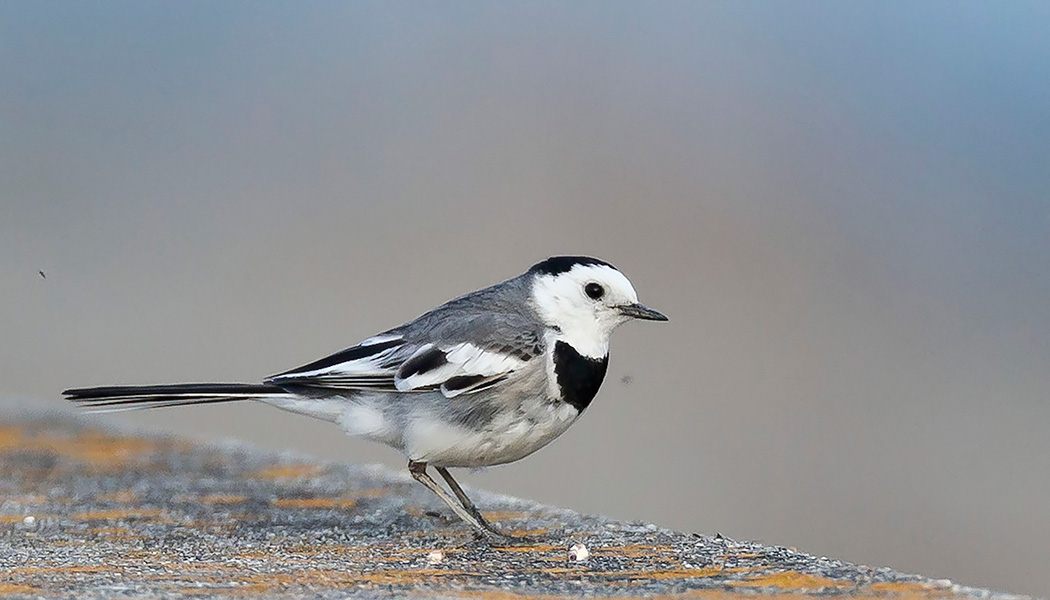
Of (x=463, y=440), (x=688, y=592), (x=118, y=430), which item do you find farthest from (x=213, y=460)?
(x=688, y=592)

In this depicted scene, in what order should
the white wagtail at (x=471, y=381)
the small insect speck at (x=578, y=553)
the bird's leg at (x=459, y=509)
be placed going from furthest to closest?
the white wagtail at (x=471, y=381) → the bird's leg at (x=459, y=509) → the small insect speck at (x=578, y=553)

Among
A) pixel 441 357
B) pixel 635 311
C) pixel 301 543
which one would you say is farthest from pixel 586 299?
pixel 301 543

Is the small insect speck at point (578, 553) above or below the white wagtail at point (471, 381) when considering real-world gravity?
below

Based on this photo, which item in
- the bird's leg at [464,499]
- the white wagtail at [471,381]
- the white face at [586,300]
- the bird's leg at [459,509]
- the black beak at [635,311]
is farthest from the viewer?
the black beak at [635,311]

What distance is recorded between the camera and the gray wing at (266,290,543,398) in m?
5.38

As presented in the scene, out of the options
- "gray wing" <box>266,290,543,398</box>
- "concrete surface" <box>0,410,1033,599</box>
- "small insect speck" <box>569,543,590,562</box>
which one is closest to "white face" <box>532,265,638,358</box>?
"gray wing" <box>266,290,543,398</box>

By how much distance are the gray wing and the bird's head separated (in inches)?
4.8

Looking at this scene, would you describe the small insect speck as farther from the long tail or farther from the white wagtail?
the long tail

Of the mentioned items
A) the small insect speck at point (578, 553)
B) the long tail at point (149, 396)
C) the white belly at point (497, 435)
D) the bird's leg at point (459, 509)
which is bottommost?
the small insect speck at point (578, 553)

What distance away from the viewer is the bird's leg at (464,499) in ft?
17.2

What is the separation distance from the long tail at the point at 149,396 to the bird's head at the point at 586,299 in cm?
114

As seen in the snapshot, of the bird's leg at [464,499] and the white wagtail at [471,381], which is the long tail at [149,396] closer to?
the white wagtail at [471,381]

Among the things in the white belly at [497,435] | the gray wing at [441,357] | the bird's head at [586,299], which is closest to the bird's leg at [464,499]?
the white belly at [497,435]

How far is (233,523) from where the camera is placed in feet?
16.8
